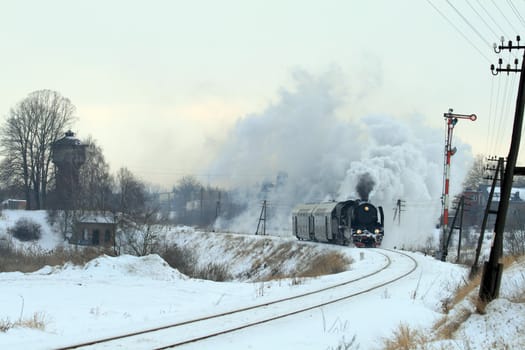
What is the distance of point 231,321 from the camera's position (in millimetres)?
12883

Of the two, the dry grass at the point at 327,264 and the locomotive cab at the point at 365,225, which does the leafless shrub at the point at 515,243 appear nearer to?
the locomotive cab at the point at 365,225

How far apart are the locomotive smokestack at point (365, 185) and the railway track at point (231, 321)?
39.8 metres

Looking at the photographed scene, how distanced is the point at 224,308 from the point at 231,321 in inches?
86.0

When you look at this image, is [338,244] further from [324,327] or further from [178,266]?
[324,327]

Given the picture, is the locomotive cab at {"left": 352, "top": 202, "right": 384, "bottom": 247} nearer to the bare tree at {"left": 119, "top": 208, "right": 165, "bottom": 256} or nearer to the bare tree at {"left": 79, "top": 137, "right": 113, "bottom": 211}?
the bare tree at {"left": 119, "top": 208, "right": 165, "bottom": 256}

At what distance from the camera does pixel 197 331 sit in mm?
11602

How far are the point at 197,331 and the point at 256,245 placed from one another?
46.1 metres

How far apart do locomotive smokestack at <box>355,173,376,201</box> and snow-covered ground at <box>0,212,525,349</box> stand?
1291 inches

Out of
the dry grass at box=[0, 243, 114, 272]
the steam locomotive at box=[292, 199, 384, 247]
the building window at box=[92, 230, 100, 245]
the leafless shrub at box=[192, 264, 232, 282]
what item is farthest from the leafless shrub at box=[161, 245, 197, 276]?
A: the building window at box=[92, 230, 100, 245]

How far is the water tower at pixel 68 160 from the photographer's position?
70750 mm

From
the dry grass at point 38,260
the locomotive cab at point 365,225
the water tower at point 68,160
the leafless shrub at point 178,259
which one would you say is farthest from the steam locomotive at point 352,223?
the water tower at point 68,160

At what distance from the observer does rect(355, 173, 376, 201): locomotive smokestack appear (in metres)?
60.8

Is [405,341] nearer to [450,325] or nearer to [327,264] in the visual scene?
[450,325]

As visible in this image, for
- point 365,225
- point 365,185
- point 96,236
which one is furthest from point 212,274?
point 365,185
